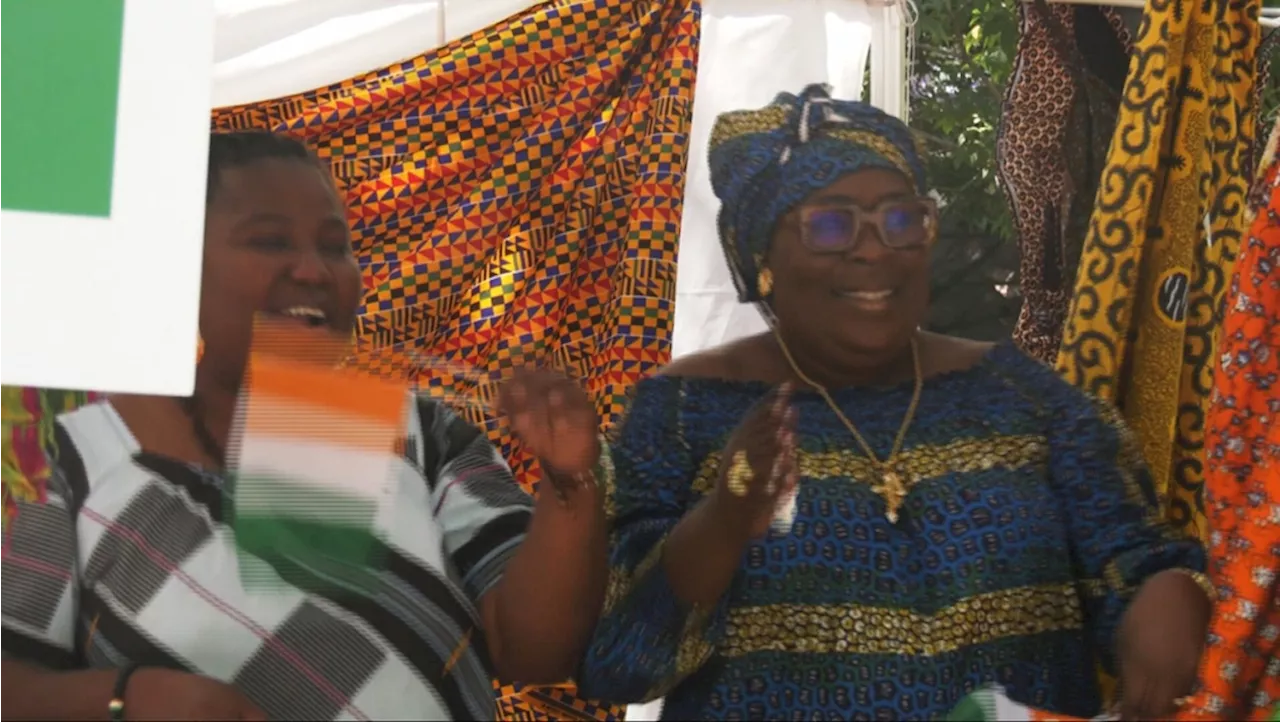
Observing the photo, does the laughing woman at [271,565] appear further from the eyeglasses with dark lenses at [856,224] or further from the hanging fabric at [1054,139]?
the hanging fabric at [1054,139]

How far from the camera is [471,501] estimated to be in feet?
5.58

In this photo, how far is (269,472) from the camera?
5.43 ft

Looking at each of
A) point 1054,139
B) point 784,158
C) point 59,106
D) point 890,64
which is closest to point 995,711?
point 784,158

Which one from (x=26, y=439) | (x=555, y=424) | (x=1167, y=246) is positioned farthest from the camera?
(x=1167, y=246)

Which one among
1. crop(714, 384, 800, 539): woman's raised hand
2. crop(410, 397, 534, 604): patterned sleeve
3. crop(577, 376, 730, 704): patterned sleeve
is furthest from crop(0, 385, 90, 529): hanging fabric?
crop(714, 384, 800, 539): woman's raised hand

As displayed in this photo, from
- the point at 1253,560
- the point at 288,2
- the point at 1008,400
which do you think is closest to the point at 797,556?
the point at 1008,400

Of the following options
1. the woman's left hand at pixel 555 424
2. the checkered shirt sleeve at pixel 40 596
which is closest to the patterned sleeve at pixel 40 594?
the checkered shirt sleeve at pixel 40 596

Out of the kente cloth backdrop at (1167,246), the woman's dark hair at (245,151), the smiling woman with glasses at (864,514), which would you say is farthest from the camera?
the kente cloth backdrop at (1167,246)

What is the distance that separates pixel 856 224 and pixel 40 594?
3.35 ft

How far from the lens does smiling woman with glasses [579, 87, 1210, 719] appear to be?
1.67 m

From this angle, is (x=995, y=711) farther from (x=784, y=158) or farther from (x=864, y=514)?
(x=784, y=158)

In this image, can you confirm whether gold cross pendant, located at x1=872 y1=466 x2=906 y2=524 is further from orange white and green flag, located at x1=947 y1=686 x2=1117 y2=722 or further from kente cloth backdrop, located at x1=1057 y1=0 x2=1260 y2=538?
kente cloth backdrop, located at x1=1057 y1=0 x2=1260 y2=538

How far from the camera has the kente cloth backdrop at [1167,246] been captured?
2.01m

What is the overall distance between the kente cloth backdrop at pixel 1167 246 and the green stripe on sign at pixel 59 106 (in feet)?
4.26
